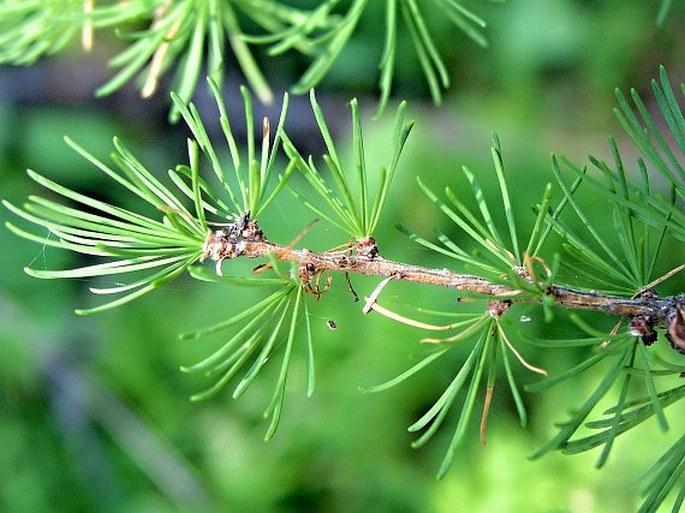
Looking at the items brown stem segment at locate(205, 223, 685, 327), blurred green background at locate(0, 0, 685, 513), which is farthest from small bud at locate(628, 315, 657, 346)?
blurred green background at locate(0, 0, 685, 513)

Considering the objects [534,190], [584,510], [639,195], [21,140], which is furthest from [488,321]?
[21,140]

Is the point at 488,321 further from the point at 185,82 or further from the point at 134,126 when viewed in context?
the point at 134,126

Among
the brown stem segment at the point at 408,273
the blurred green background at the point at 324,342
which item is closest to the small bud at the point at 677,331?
the brown stem segment at the point at 408,273

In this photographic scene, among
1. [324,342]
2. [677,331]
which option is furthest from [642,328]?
[324,342]

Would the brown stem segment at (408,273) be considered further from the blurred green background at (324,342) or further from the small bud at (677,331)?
the blurred green background at (324,342)

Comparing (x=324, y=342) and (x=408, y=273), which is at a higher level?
(x=408, y=273)

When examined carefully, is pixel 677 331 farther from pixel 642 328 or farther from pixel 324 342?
pixel 324 342
